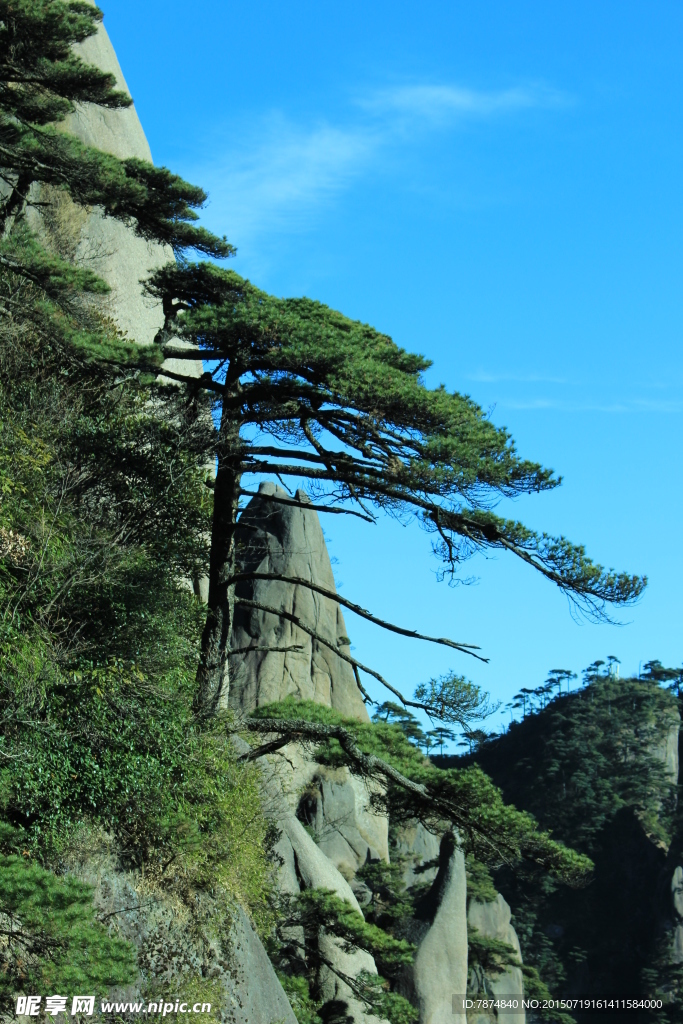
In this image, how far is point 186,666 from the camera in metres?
13.6

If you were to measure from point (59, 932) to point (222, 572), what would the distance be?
5.87 meters

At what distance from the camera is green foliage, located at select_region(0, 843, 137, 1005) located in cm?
812

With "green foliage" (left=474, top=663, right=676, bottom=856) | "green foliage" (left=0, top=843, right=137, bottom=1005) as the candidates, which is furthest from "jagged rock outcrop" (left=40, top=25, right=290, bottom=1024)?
"green foliage" (left=474, top=663, right=676, bottom=856)

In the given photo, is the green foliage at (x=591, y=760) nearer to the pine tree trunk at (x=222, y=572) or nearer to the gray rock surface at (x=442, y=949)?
the gray rock surface at (x=442, y=949)

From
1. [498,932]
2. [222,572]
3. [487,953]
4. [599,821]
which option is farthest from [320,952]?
[599,821]

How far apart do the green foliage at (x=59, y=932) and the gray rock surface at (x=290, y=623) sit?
18.5 meters

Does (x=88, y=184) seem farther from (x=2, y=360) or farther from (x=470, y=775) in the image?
(x=470, y=775)

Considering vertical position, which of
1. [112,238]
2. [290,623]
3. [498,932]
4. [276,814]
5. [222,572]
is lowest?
[498,932]

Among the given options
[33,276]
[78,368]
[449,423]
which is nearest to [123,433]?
[78,368]

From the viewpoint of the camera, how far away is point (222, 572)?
1345 cm

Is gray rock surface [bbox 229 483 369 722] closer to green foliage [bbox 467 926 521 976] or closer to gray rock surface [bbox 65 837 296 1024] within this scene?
green foliage [bbox 467 926 521 976]

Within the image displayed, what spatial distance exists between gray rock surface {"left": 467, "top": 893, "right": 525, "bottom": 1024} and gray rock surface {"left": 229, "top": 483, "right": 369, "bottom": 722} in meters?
7.76

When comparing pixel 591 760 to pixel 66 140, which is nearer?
pixel 66 140

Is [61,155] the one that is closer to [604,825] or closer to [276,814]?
[276,814]
